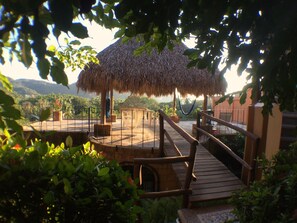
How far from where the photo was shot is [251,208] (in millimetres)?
1889

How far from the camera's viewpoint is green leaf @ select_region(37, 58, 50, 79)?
855 mm

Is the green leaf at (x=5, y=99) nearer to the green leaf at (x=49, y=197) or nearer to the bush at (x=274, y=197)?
the green leaf at (x=49, y=197)

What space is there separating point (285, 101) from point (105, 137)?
5.21 metres

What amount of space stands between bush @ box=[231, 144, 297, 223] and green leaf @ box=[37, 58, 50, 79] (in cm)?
170

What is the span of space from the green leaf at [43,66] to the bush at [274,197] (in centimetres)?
170

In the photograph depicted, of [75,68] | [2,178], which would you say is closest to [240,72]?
[2,178]

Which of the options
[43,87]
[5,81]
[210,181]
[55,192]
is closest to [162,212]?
[210,181]

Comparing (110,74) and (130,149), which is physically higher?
(110,74)

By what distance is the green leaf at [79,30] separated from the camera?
88cm

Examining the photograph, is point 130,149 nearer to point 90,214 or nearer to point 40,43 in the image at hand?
point 90,214

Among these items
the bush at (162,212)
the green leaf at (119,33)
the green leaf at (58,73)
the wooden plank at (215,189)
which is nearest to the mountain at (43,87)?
the bush at (162,212)

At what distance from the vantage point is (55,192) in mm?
1212

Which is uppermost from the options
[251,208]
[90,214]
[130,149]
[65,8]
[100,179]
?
[65,8]

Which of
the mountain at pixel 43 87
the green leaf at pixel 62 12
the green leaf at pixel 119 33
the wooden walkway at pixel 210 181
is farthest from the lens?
the mountain at pixel 43 87
